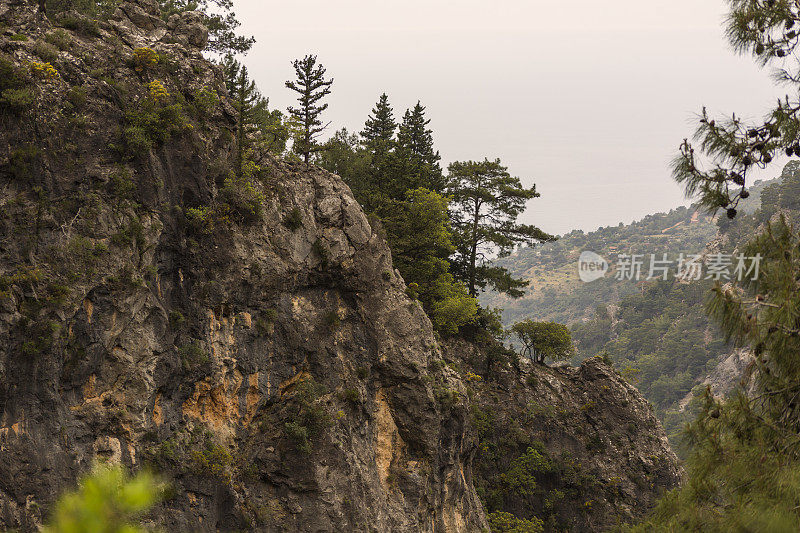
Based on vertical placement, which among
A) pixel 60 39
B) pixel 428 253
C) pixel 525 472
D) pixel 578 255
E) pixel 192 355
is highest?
pixel 578 255

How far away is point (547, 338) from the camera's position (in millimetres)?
35750

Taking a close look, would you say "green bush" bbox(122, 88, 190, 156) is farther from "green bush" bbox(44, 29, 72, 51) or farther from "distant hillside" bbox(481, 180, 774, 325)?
"distant hillside" bbox(481, 180, 774, 325)

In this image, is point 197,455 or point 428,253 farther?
point 428,253

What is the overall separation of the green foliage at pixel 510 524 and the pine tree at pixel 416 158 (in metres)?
18.0

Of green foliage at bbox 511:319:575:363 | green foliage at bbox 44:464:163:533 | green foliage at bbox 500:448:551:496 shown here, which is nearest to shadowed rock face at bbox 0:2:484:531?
green foliage at bbox 500:448:551:496

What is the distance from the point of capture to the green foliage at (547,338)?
35.7m

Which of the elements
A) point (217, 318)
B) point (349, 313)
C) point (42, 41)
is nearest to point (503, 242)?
point (349, 313)

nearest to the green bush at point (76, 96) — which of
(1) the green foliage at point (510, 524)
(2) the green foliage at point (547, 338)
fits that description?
(1) the green foliage at point (510, 524)

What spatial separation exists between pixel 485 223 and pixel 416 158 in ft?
19.4

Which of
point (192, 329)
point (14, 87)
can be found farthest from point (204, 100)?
point (192, 329)

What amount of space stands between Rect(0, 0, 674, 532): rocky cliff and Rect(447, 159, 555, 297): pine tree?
11.0 metres

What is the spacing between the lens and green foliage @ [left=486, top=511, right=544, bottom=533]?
2770 centimetres

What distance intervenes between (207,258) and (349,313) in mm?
6256

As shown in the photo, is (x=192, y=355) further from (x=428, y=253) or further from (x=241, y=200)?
(x=428, y=253)
